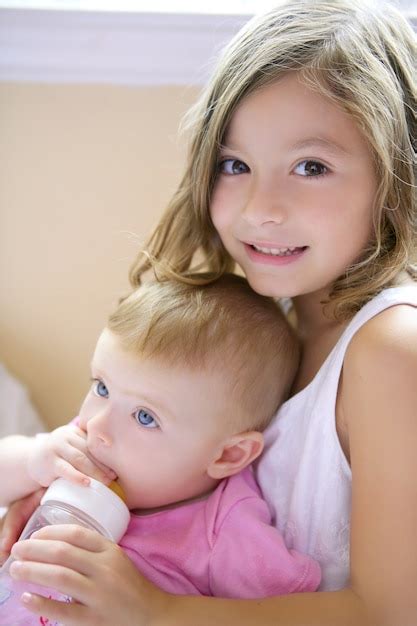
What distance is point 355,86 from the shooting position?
1025mm

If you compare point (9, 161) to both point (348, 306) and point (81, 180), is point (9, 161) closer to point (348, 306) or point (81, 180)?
point (81, 180)

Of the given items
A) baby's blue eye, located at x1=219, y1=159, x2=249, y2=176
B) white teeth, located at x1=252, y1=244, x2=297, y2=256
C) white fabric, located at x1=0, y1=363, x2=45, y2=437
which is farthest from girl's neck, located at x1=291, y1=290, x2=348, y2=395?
white fabric, located at x1=0, y1=363, x2=45, y2=437

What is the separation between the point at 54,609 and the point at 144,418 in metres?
0.25

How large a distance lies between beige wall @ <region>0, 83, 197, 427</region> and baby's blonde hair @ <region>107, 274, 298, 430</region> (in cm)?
49

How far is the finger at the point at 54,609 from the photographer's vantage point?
884 mm

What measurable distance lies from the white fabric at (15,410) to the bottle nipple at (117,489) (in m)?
0.52

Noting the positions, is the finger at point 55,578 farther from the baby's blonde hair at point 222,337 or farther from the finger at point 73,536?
the baby's blonde hair at point 222,337

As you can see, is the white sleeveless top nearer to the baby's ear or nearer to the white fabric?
the baby's ear

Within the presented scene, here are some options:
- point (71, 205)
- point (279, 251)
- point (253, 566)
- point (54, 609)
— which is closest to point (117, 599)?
point (54, 609)

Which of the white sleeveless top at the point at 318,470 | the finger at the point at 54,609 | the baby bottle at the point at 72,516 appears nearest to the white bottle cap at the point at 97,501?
the baby bottle at the point at 72,516

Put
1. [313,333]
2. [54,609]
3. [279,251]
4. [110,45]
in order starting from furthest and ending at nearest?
1. [110,45]
2. [313,333]
3. [279,251]
4. [54,609]

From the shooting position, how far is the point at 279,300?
134 centimetres

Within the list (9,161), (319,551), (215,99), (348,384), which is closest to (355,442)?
(348,384)

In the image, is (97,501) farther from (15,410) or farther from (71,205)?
(71,205)
